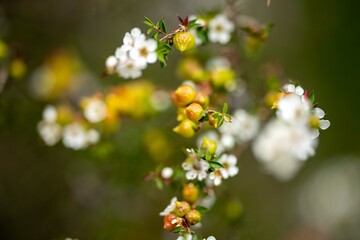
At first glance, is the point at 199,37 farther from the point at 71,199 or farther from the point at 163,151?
the point at 71,199

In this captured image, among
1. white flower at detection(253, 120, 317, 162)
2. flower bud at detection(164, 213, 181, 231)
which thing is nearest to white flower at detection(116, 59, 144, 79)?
flower bud at detection(164, 213, 181, 231)

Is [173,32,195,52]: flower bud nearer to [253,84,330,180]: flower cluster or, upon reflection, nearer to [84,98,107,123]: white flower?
[253,84,330,180]: flower cluster

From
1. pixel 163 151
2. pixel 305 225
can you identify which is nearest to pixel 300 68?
pixel 305 225

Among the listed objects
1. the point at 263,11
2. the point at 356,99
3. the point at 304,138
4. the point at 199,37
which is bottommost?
the point at 304,138

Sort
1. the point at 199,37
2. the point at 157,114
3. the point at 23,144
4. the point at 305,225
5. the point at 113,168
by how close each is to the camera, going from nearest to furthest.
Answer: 1. the point at 199,37
2. the point at 157,114
3. the point at 113,168
4. the point at 23,144
5. the point at 305,225

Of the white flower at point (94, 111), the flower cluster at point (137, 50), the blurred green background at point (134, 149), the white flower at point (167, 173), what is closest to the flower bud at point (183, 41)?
the flower cluster at point (137, 50)

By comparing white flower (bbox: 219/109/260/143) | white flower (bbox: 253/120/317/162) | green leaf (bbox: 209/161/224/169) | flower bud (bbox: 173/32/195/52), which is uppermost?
white flower (bbox: 253/120/317/162)

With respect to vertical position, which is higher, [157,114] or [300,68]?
[300,68]
